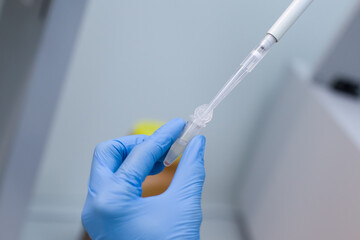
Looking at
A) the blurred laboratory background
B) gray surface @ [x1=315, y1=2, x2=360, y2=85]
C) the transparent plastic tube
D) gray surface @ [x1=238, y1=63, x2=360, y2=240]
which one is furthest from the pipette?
gray surface @ [x1=315, y1=2, x2=360, y2=85]

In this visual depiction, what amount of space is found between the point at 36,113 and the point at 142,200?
0.54 meters

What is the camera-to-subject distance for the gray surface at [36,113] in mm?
913

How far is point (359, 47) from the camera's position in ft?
3.60

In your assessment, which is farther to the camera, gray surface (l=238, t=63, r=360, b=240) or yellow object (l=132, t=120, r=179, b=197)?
gray surface (l=238, t=63, r=360, b=240)

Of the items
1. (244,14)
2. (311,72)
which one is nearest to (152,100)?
(244,14)

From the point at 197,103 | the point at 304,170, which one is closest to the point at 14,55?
the point at 197,103

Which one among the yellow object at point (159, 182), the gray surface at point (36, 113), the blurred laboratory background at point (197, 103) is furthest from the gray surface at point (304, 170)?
the gray surface at point (36, 113)

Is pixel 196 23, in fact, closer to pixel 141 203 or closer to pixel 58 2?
pixel 58 2

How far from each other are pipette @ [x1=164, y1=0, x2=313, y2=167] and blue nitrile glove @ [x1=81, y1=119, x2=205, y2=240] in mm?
16

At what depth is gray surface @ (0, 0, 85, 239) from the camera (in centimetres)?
91

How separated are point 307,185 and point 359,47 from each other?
0.41m

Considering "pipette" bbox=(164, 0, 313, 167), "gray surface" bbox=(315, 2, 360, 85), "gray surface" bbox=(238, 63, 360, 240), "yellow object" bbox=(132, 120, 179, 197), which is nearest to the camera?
"pipette" bbox=(164, 0, 313, 167)

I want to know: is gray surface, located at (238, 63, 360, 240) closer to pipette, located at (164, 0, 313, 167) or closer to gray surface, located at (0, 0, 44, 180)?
pipette, located at (164, 0, 313, 167)

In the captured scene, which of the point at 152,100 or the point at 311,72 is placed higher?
the point at 311,72
